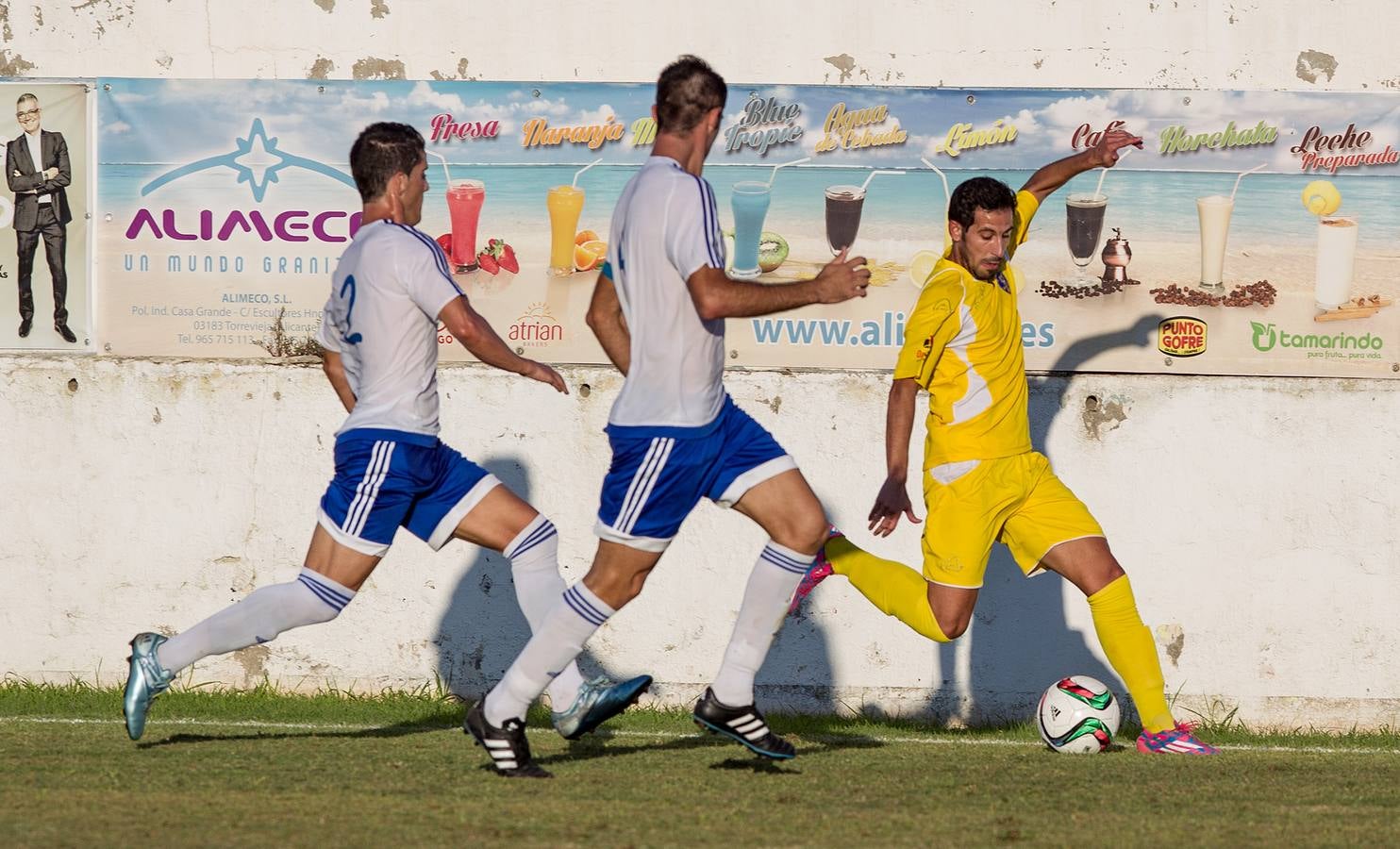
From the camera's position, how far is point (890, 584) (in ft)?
21.5

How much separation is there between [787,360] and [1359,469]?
2.67m

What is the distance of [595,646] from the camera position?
8086 millimetres

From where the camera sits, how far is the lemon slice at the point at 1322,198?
25.8ft

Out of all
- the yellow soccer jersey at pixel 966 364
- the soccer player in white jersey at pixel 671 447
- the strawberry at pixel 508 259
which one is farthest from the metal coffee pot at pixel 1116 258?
the soccer player in white jersey at pixel 671 447

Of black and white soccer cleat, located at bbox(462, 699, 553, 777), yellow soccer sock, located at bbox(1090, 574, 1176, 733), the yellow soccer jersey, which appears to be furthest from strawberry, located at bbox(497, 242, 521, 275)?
yellow soccer sock, located at bbox(1090, 574, 1176, 733)

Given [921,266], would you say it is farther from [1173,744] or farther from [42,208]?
[42,208]

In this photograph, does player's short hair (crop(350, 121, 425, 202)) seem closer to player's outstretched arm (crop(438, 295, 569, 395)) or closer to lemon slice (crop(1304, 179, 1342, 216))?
player's outstretched arm (crop(438, 295, 569, 395))

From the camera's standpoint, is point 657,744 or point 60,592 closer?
point 657,744

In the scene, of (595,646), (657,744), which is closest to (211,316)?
(595,646)

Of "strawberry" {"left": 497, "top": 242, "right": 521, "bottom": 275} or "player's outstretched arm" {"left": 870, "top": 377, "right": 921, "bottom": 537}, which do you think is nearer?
"player's outstretched arm" {"left": 870, "top": 377, "right": 921, "bottom": 537}

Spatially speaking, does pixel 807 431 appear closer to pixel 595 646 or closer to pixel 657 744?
pixel 595 646

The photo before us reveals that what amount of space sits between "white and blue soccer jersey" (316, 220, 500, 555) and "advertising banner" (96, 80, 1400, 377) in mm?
2122

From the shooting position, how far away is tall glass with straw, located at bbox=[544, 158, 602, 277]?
7992 millimetres

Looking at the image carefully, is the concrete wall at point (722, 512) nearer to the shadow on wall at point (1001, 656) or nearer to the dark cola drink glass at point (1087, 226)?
the shadow on wall at point (1001, 656)
